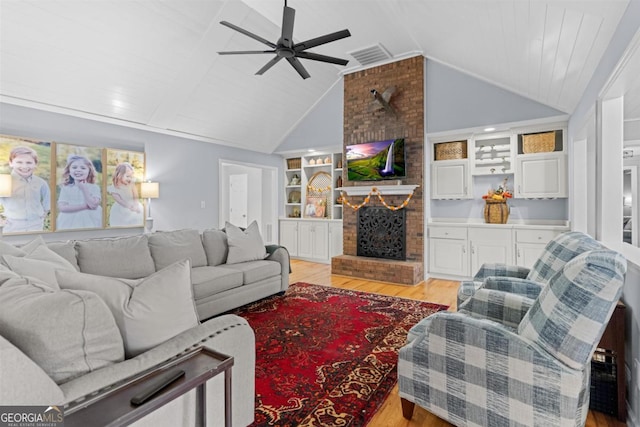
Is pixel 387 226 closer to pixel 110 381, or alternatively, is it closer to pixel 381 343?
pixel 381 343

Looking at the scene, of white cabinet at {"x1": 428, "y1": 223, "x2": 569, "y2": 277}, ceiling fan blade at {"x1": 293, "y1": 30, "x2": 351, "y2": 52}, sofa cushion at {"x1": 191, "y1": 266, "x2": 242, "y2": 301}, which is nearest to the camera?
ceiling fan blade at {"x1": 293, "y1": 30, "x2": 351, "y2": 52}

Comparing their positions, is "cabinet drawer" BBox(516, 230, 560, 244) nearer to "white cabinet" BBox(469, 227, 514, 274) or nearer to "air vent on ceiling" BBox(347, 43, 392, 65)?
"white cabinet" BBox(469, 227, 514, 274)

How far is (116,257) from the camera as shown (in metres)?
3.00

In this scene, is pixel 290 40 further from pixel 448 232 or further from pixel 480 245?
pixel 480 245

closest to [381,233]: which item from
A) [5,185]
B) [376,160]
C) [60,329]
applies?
[376,160]

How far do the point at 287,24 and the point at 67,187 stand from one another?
3.46 m

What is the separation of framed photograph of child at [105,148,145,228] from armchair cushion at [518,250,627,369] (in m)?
4.99

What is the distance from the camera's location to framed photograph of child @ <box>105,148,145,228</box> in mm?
4531

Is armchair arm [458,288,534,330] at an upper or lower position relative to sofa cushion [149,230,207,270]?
lower

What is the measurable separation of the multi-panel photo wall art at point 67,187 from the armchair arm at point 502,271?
15.1 feet

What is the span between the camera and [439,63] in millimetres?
4840

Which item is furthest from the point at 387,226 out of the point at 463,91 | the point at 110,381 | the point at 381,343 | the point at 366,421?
the point at 110,381

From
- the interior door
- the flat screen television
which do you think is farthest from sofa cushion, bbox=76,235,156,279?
the interior door

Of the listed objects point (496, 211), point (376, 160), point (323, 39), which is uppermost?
point (323, 39)
